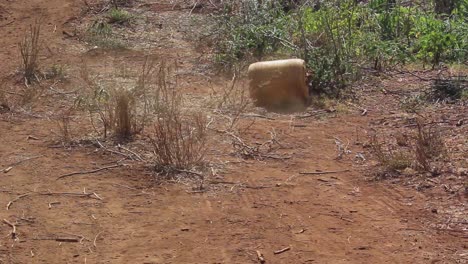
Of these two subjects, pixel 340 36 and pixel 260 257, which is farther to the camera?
pixel 340 36

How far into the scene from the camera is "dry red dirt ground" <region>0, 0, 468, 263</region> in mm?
4832

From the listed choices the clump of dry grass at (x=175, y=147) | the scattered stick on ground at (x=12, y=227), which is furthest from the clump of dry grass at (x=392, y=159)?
the scattered stick on ground at (x=12, y=227)

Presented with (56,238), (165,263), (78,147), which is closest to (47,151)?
(78,147)

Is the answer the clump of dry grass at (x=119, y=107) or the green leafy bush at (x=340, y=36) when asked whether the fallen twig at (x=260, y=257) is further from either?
the green leafy bush at (x=340, y=36)

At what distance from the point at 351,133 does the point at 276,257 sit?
2451mm

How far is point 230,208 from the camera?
542 cm

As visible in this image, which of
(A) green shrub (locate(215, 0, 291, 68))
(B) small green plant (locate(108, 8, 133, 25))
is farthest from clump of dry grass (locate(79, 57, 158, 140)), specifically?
(B) small green plant (locate(108, 8, 133, 25))

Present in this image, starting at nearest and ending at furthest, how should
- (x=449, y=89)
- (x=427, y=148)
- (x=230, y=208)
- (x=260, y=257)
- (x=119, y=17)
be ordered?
(x=260, y=257)
(x=230, y=208)
(x=427, y=148)
(x=449, y=89)
(x=119, y=17)

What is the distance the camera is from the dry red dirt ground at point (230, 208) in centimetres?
483

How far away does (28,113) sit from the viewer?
7516 mm

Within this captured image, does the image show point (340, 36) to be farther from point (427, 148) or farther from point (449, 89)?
point (427, 148)

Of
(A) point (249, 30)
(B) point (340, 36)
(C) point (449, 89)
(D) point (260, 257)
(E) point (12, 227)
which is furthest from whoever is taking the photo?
(A) point (249, 30)

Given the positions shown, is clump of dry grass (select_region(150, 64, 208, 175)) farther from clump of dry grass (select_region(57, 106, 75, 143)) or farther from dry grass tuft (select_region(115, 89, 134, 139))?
clump of dry grass (select_region(57, 106, 75, 143))

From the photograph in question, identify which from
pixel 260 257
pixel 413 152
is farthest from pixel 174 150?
pixel 413 152
